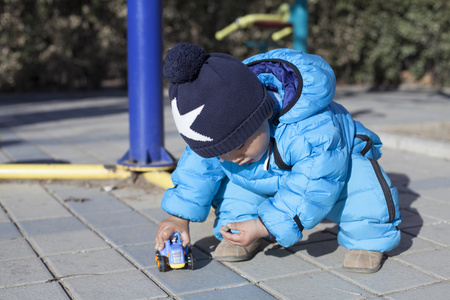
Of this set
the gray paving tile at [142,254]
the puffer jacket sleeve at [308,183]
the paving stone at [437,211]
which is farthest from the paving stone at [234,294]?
the paving stone at [437,211]

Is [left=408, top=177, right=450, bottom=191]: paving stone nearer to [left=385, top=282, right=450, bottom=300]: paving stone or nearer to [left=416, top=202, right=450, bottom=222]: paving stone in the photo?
[left=416, top=202, right=450, bottom=222]: paving stone

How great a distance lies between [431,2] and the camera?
14602mm

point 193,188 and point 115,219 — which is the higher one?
point 193,188

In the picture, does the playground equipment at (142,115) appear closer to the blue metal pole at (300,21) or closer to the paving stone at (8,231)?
the paving stone at (8,231)

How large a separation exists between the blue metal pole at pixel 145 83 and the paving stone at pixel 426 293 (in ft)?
7.26

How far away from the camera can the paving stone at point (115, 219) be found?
3098 mm

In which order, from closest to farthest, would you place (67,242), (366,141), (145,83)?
(366,141), (67,242), (145,83)

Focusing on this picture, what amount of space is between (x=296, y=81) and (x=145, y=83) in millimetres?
1795

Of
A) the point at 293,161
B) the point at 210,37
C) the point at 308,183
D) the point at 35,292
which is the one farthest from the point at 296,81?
the point at 210,37

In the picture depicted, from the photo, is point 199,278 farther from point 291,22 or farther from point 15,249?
point 291,22

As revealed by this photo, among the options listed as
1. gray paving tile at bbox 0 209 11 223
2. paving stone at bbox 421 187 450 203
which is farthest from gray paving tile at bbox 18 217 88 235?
paving stone at bbox 421 187 450 203

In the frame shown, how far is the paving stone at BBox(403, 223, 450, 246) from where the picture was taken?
2809 millimetres

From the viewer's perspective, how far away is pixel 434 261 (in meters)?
2.52

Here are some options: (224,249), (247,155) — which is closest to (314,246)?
(224,249)
